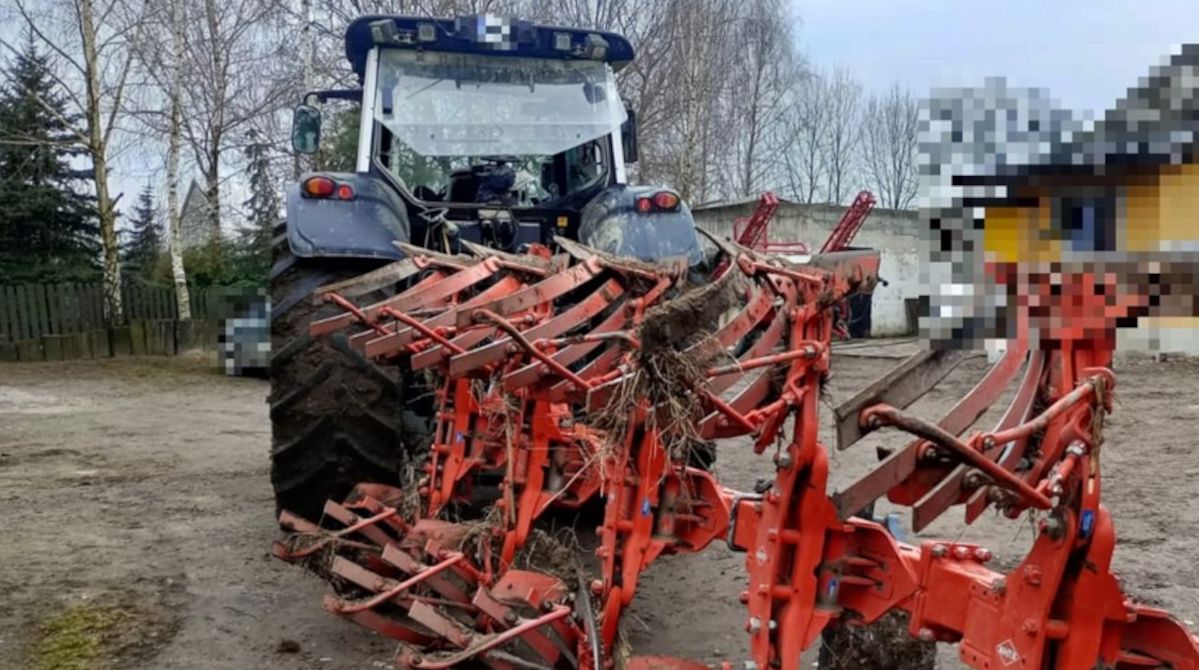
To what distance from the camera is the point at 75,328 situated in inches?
671

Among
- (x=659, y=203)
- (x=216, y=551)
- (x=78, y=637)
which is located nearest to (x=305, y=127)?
(x=659, y=203)

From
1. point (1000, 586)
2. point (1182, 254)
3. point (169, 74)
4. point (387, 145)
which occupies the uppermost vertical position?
point (169, 74)

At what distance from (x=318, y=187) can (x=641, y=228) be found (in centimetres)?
157

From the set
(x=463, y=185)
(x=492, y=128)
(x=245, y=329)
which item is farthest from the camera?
(x=245, y=329)

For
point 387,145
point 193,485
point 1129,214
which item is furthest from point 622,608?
point 193,485

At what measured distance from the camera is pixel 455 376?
11.3 ft

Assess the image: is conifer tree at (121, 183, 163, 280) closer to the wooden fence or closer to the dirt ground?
the wooden fence

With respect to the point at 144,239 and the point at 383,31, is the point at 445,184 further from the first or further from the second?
the point at 144,239

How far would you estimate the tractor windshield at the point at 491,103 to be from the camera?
5965 mm

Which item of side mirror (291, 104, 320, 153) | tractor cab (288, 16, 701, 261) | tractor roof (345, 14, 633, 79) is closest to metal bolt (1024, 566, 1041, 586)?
tractor cab (288, 16, 701, 261)

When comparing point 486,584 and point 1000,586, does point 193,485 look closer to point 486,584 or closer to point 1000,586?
point 486,584

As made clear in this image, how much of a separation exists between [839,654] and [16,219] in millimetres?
19987

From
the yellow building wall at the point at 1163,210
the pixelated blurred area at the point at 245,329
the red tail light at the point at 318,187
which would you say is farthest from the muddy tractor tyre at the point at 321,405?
the yellow building wall at the point at 1163,210

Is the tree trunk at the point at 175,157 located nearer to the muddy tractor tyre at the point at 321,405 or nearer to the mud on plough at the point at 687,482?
the muddy tractor tyre at the point at 321,405
